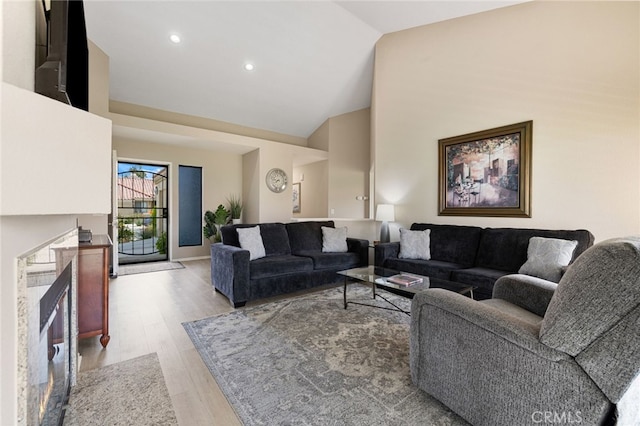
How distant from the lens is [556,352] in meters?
1.04

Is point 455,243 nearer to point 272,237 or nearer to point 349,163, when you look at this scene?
point 272,237

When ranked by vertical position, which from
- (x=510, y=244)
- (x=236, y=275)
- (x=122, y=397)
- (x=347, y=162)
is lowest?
(x=122, y=397)

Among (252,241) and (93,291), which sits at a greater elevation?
(252,241)

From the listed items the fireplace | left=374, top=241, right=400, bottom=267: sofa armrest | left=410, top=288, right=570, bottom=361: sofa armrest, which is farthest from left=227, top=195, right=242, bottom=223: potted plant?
left=410, top=288, right=570, bottom=361: sofa armrest

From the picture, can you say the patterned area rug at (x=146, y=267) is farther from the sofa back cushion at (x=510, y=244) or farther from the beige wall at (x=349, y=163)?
the sofa back cushion at (x=510, y=244)

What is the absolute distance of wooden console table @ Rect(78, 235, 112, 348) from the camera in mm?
2113

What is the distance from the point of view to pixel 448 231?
3730mm

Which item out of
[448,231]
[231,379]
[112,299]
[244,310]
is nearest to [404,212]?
[448,231]

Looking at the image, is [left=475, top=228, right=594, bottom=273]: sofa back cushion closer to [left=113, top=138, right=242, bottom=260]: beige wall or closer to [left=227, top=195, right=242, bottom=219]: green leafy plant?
[left=227, top=195, right=242, bottom=219]: green leafy plant

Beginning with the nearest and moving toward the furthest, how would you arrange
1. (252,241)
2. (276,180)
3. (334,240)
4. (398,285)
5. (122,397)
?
(122,397) < (398,285) < (252,241) < (334,240) < (276,180)

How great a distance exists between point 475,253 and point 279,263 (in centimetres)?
247

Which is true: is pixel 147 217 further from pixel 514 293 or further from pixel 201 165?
pixel 514 293

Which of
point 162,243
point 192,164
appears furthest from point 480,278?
point 162,243

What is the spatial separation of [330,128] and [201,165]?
3.02m
